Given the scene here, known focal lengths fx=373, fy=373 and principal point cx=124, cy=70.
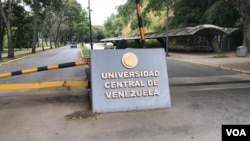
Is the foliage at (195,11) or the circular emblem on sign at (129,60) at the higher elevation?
the foliage at (195,11)

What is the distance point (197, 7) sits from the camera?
43188 mm

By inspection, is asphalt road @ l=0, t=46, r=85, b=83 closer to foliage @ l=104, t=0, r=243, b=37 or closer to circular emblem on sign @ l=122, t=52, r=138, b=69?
circular emblem on sign @ l=122, t=52, r=138, b=69

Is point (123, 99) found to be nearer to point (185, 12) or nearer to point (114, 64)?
point (114, 64)

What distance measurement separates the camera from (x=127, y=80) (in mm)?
8148

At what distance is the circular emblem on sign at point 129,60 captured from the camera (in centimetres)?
823

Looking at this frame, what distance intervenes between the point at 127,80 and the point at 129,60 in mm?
460

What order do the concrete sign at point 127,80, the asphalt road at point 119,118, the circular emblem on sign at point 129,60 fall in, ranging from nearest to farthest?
the asphalt road at point 119,118
the concrete sign at point 127,80
the circular emblem on sign at point 129,60

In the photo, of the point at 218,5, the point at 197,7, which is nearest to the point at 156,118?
the point at 218,5

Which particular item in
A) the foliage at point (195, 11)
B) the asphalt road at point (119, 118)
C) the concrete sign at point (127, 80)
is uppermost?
the foliage at point (195, 11)

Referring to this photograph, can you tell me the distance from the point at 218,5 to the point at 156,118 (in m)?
31.1

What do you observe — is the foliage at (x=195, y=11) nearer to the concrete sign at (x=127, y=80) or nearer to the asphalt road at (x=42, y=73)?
the asphalt road at (x=42, y=73)

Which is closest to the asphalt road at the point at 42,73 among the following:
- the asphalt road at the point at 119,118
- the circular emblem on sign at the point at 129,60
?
the asphalt road at the point at 119,118

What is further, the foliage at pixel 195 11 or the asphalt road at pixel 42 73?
the foliage at pixel 195 11

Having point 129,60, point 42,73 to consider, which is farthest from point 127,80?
point 42,73
